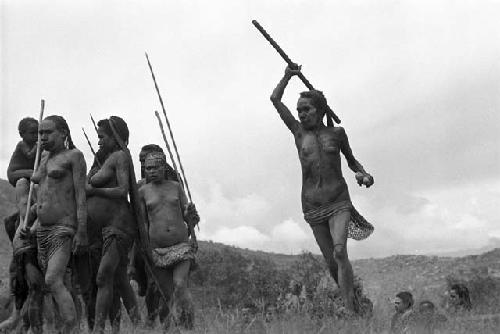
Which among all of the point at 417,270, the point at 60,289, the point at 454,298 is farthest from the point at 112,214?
the point at 417,270

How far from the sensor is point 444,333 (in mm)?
6578

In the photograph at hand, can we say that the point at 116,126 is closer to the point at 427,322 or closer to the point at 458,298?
the point at 427,322

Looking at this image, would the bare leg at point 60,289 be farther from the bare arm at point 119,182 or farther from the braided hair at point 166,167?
the braided hair at point 166,167

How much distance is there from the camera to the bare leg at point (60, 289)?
21.1 ft

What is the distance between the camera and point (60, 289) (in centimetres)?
643

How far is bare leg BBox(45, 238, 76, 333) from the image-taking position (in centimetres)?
643

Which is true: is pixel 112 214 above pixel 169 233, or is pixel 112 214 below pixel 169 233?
above

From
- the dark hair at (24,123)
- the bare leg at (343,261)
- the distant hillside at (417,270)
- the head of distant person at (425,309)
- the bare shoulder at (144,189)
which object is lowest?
the head of distant person at (425,309)

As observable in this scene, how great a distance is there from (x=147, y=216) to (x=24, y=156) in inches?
57.4

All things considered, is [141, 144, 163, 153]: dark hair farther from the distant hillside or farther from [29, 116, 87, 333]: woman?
the distant hillside

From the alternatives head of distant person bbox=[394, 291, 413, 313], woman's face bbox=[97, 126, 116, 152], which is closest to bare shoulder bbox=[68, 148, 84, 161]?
woman's face bbox=[97, 126, 116, 152]

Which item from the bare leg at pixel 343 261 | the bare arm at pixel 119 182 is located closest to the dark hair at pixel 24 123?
the bare arm at pixel 119 182

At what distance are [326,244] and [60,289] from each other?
103 inches

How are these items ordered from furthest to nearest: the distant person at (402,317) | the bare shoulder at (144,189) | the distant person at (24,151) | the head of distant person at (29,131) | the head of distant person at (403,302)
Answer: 1. the head of distant person at (403,302)
2. the head of distant person at (29,131)
3. the distant person at (24,151)
4. the bare shoulder at (144,189)
5. the distant person at (402,317)
